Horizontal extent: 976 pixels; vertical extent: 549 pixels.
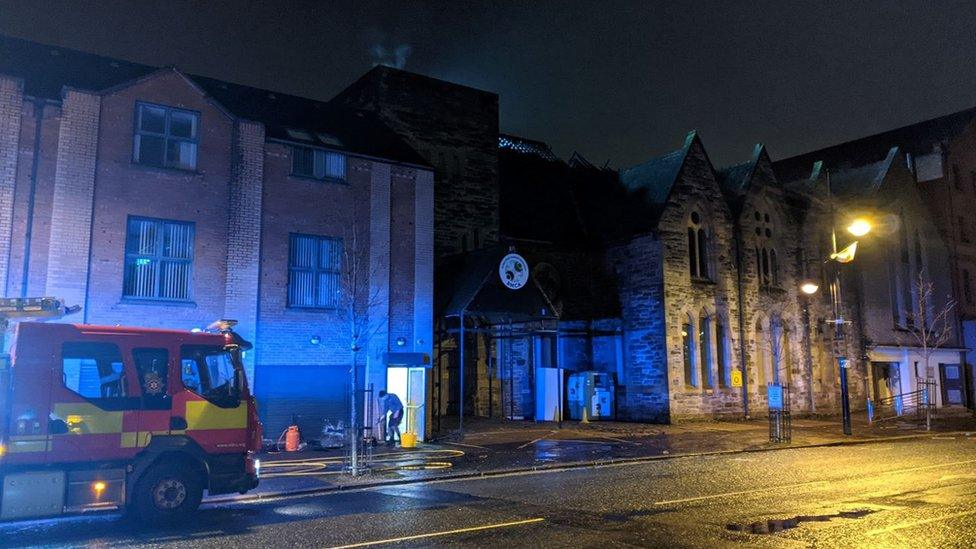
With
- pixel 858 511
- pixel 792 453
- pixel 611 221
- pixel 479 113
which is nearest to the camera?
pixel 858 511

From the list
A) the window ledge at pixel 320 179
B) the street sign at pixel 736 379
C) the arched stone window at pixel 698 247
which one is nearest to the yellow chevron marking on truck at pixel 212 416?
the window ledge at pixel 320 179

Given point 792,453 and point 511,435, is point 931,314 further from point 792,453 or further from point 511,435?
point 511,435

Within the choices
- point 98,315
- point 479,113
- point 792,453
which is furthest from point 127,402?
point 479,113

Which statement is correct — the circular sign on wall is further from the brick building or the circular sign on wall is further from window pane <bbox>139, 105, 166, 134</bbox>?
window pane <bbox>139, 105, 166, 134</bbox>

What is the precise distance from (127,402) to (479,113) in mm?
22543

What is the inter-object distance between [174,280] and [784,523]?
15658mm

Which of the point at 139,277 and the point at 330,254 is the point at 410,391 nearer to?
the point at 330,254

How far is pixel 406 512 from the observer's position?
10711mm

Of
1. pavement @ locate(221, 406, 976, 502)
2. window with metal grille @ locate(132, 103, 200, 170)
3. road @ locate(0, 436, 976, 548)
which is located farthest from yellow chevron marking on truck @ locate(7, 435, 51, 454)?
window with metal grille @ locate(132, 103, 200, 170)

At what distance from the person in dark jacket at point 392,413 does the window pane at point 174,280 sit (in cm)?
599

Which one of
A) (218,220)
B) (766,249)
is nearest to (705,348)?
(766,249)

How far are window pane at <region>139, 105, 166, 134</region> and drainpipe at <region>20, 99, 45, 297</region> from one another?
2253 mm

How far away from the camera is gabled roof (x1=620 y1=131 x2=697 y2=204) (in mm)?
30781

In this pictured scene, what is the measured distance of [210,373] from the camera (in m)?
11.3
